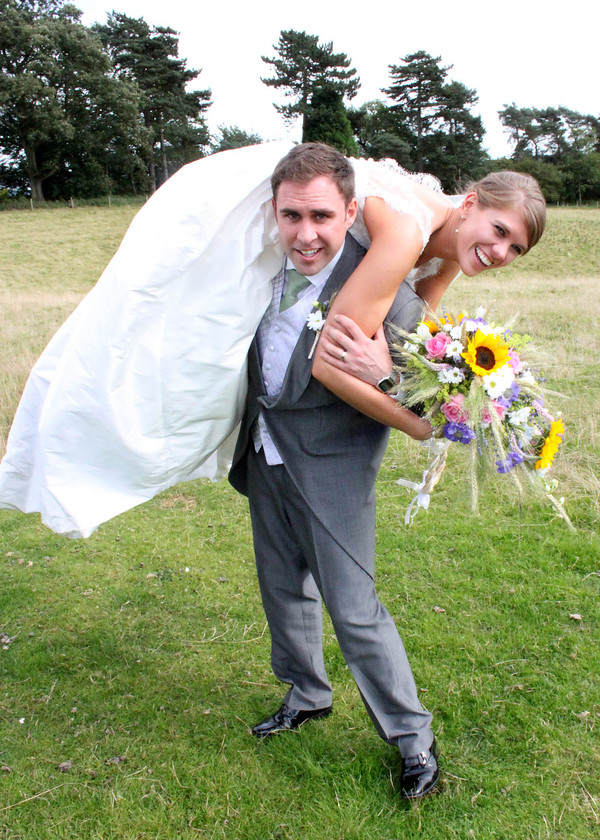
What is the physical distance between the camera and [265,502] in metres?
3.08

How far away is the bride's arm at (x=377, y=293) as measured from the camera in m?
2.44

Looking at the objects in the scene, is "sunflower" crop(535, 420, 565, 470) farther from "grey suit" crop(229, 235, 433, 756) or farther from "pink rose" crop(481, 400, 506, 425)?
"grey suit" crop(229, 235, 433, 756)

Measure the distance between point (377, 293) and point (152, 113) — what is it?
57952 mm

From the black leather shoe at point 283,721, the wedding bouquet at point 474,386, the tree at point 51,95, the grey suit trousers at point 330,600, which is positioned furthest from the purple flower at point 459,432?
the tree at point 51,95

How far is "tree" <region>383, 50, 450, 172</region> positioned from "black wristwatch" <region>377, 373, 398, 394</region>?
2233 inches

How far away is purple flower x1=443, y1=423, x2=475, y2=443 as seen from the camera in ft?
8.27

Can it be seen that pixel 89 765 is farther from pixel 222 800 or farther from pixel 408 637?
pixel 408 637

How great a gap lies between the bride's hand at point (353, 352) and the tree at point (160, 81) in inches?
2152

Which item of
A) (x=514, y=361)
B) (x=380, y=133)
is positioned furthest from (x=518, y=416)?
(x=380, y=133)

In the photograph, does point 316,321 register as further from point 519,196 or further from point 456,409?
point 519,196

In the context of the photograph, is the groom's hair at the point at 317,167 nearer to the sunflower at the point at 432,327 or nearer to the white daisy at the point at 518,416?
the sunflower at the point at 432,327

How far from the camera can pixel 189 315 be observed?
280 cm

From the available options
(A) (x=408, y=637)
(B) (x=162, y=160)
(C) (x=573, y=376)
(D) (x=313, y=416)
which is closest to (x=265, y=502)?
(D) (x=313, y=416)

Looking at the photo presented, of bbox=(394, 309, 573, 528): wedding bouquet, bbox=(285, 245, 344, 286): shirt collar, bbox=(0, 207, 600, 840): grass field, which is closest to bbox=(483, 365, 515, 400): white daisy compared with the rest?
bbox=(394, 309, 573, 528): wedding bouquet
